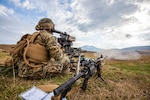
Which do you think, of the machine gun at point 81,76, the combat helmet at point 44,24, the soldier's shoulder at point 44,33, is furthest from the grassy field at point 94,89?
the combat helmet at point 44,24

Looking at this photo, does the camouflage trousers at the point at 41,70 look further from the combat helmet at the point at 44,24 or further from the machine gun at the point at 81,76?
the machine gun at the point at 81,76

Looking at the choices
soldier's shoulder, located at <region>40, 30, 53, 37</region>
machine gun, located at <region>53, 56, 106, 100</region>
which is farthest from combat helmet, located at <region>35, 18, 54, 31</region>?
machine gun, located at <region>53, 56, 106, 100</region>

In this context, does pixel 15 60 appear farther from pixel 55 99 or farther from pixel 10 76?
pixel 55 99

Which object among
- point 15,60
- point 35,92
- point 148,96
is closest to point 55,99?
point 35,92

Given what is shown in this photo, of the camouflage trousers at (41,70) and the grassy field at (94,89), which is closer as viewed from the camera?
the grassy field at (94,89)

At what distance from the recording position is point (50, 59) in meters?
6.18

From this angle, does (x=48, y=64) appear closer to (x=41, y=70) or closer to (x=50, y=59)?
(x=50, y=59)

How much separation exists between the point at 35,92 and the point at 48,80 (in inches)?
92.5

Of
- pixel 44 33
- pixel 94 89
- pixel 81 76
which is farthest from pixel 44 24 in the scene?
pixel 81 76

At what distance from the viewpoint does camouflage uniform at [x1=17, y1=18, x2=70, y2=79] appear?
19.7 feet

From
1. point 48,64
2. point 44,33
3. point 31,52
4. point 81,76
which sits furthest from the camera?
point 48,64

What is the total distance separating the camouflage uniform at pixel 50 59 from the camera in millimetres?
5997

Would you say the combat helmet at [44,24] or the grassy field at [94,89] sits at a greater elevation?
the combat helmet at [44,24]

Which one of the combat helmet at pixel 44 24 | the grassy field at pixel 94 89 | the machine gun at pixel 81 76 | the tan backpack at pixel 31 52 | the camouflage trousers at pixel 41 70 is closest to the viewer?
the machine gun at pixel 81 76
